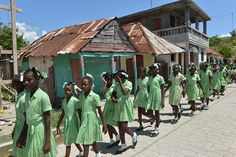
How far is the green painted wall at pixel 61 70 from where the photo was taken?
13.0 meters

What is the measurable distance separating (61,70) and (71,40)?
1537 millimetres

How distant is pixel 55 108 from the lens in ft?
38.5

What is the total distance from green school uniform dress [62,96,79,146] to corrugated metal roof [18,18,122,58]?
20.3 ft

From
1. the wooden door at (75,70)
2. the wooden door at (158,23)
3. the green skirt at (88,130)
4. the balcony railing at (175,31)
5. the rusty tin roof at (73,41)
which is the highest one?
the wooden door at (158,23)

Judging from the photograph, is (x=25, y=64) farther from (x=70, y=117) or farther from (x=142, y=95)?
(x=70, y=117)

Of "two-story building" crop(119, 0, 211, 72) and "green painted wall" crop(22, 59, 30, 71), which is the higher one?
"two-story building" crop(119, 0, 211, 72)

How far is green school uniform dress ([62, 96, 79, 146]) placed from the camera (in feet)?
16.7

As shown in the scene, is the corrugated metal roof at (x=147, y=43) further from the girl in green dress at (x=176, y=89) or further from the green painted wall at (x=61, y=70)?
the girl in green dress at (x=176, y=89)

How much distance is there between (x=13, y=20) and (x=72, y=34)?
14.2 ft

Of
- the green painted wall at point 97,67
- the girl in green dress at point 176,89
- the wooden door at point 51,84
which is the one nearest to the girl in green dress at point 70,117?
the girl in green dress at point 176,89

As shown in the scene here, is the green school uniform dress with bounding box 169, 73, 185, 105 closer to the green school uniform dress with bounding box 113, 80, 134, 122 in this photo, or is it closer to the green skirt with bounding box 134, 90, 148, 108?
the green skirt with bounding box 134, 90, 148, 108

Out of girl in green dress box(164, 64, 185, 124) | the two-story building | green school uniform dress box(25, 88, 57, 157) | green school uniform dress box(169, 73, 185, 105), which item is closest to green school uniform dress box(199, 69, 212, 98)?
girl in green dress box(164, 64, 185, 124)

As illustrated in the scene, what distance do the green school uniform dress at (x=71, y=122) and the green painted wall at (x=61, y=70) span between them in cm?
797

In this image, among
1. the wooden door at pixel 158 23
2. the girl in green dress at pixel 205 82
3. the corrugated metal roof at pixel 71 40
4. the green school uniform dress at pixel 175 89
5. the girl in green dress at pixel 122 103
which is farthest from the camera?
the wooden door at pixel 158 23
